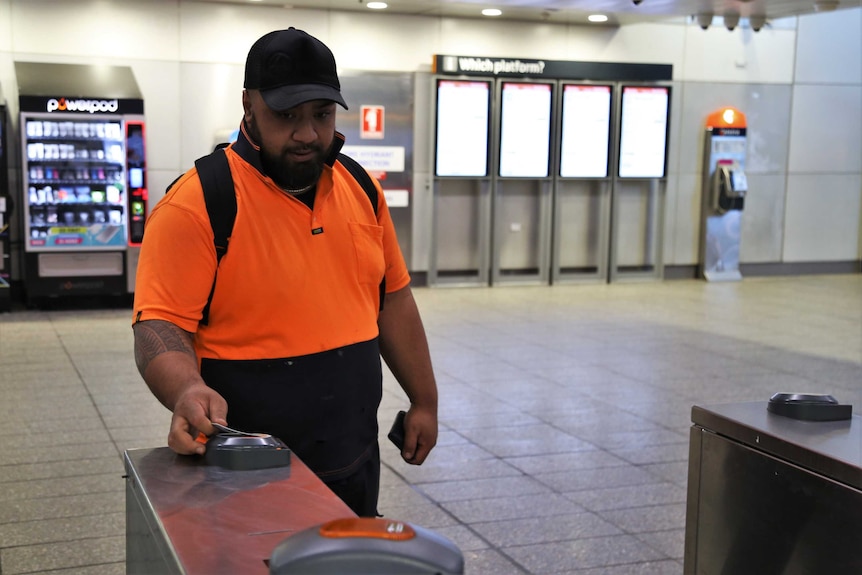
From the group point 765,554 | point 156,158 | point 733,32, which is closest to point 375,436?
point 765,554

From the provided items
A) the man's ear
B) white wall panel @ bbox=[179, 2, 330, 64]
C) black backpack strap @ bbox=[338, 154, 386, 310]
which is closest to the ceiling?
white wall panel @ bbox=[179, 2, 330, 64]

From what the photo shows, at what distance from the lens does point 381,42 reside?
1149 cm

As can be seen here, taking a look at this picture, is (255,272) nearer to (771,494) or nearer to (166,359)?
(166,359)

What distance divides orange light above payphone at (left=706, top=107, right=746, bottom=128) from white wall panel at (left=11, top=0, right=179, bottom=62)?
6500 mm

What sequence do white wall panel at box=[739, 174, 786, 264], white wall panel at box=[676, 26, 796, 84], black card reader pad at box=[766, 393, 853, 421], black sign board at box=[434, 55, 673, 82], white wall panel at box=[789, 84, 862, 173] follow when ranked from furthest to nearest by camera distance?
1. white wall panel at box=[789, 84, 862, 173]
2. white wall panel at box=[739, 174, 786, 264]
3. white wall panel at box=[676, 26, 796, 84]
4. black sign board at box=[434, 55, 673, 82]
5. black card reader pad at box=[766, 393, 853, 421]

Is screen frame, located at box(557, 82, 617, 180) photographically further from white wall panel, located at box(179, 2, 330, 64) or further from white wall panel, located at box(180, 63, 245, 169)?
white wall panel, located at box(180, 63, 245, 169)

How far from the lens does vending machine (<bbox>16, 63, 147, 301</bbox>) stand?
961cm

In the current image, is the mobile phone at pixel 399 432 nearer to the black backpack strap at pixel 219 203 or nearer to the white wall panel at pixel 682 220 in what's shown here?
the black backpack strap at pixel 219 203

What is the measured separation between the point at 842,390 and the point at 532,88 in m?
6.04

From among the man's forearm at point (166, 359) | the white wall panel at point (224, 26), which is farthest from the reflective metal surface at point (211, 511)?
the white wall panel at point (224, 26)

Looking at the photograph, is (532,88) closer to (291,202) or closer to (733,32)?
(733,32)

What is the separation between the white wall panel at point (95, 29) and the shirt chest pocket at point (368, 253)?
8.75m

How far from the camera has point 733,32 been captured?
1286 cm

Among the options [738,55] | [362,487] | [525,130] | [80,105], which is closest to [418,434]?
[362,487]
